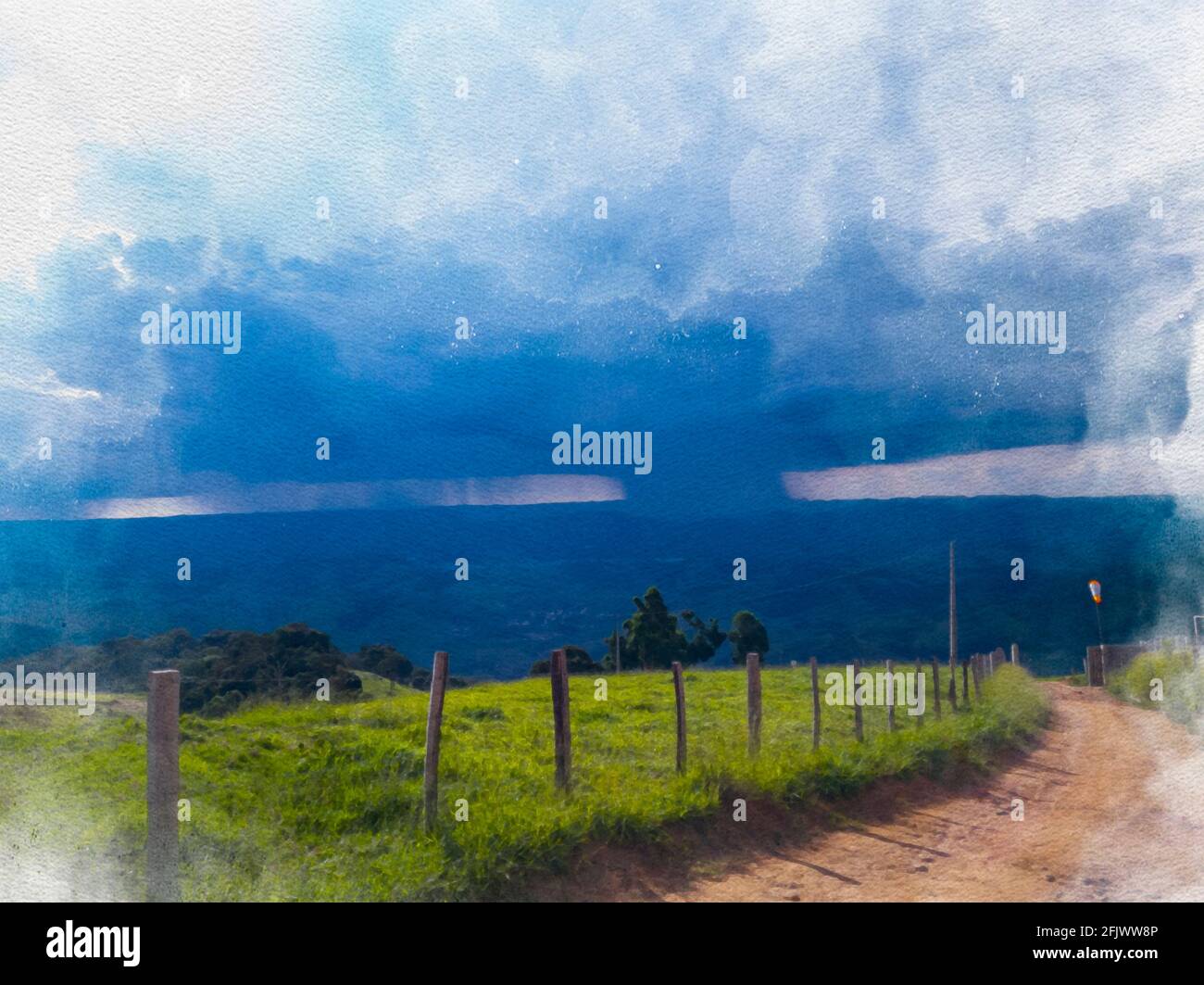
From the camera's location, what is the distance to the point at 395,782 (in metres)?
7.15

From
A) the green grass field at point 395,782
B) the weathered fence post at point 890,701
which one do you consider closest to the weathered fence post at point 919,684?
the weathered fence post at point 890,701

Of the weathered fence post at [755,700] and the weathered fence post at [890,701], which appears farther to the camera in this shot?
the weathered fence post at [890,701]

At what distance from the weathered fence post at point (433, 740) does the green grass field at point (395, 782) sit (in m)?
0.11

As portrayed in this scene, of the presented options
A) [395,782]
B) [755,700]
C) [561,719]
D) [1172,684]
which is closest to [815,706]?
[755,700]

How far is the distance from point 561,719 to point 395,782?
138cm

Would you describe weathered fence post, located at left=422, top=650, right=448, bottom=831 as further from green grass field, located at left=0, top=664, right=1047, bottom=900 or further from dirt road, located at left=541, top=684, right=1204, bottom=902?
dirt road, located at left=541, top=684, right=1204, bottom=902

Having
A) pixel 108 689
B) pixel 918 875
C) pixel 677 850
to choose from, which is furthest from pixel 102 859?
pixel 918 875

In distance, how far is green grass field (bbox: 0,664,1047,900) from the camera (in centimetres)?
585

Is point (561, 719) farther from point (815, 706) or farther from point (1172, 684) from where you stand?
point (1172, 684)

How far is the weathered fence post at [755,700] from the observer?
894 cm

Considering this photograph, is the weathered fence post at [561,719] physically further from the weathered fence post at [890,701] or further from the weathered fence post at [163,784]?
the weathered fence post at [890,701]

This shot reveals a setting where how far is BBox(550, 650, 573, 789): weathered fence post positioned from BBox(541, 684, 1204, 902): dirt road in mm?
799
